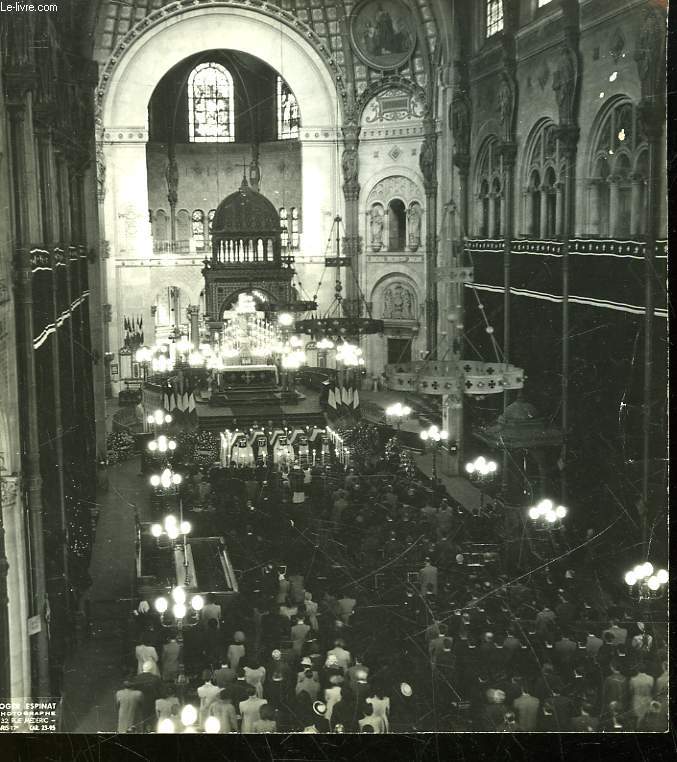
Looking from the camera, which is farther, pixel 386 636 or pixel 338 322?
pixel 338 322

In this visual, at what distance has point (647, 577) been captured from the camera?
11000mm

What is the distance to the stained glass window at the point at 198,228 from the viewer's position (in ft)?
40.9

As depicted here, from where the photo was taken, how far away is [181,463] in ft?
40.0

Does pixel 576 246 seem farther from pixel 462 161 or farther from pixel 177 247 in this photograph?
pixel 177 247

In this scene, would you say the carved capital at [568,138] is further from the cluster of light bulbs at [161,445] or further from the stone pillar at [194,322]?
the cluster of light bulbs at [161,445]

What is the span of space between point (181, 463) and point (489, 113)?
18.7 ft

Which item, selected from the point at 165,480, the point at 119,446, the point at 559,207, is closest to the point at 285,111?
the point at 559,207

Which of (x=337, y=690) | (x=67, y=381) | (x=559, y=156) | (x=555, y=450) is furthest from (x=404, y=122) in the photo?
(x=337, y=690)

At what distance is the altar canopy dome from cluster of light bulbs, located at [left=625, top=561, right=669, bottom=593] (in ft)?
19.4

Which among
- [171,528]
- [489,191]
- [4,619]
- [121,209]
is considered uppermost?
[489,191]

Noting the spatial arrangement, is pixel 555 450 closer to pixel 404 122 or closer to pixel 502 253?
pixel 502 253

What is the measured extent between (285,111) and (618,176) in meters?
4.09

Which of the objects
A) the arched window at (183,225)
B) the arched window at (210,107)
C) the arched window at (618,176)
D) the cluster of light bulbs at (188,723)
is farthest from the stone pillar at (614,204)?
the cluster of light bulbs at (188,723)

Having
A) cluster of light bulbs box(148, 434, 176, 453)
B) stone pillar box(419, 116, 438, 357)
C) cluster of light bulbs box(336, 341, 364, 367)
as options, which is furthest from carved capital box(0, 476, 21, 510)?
stone pillar box(419, 116, 438, 357)
